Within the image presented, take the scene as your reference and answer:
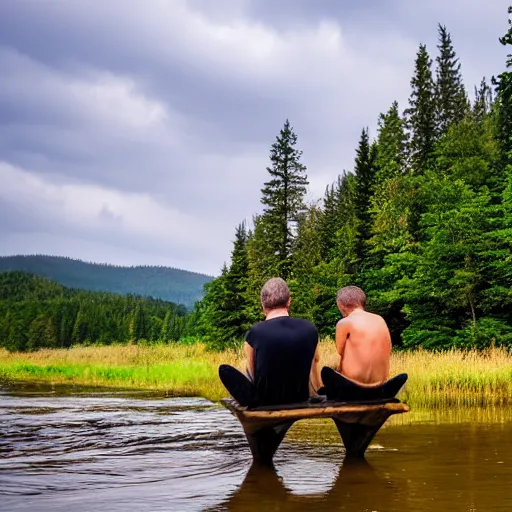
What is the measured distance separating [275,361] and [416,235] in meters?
38.5


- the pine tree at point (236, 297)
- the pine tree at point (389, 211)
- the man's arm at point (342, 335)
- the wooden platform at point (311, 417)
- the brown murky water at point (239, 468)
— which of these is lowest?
the brown murky water at point (239, 468)

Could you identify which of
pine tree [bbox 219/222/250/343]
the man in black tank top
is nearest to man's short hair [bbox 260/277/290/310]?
the man in black tank top

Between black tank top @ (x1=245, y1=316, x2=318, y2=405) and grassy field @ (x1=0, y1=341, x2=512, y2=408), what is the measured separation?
1.24ft

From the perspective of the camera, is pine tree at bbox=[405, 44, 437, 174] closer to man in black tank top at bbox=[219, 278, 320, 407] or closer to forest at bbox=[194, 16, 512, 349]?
forest at bbox=[194, 16, 512, 349]

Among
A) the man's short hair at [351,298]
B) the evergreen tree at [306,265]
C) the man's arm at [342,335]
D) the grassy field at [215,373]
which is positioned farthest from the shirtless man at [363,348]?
the evergreen tree at [306,265]

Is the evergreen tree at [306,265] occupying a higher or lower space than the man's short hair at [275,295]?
higher

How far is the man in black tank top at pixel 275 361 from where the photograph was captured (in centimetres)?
619

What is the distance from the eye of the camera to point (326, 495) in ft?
17.3

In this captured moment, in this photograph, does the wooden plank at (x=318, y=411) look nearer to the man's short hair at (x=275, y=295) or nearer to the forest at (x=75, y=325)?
the man's short hair at (x=275, y=295)

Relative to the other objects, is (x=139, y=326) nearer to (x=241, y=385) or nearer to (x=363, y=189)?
(x=363, y=189)

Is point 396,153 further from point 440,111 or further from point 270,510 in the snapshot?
point 270,510

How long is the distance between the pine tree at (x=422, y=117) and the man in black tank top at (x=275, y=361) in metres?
44.2

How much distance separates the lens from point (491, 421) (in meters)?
10.7

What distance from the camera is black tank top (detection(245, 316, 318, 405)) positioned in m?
6.18
